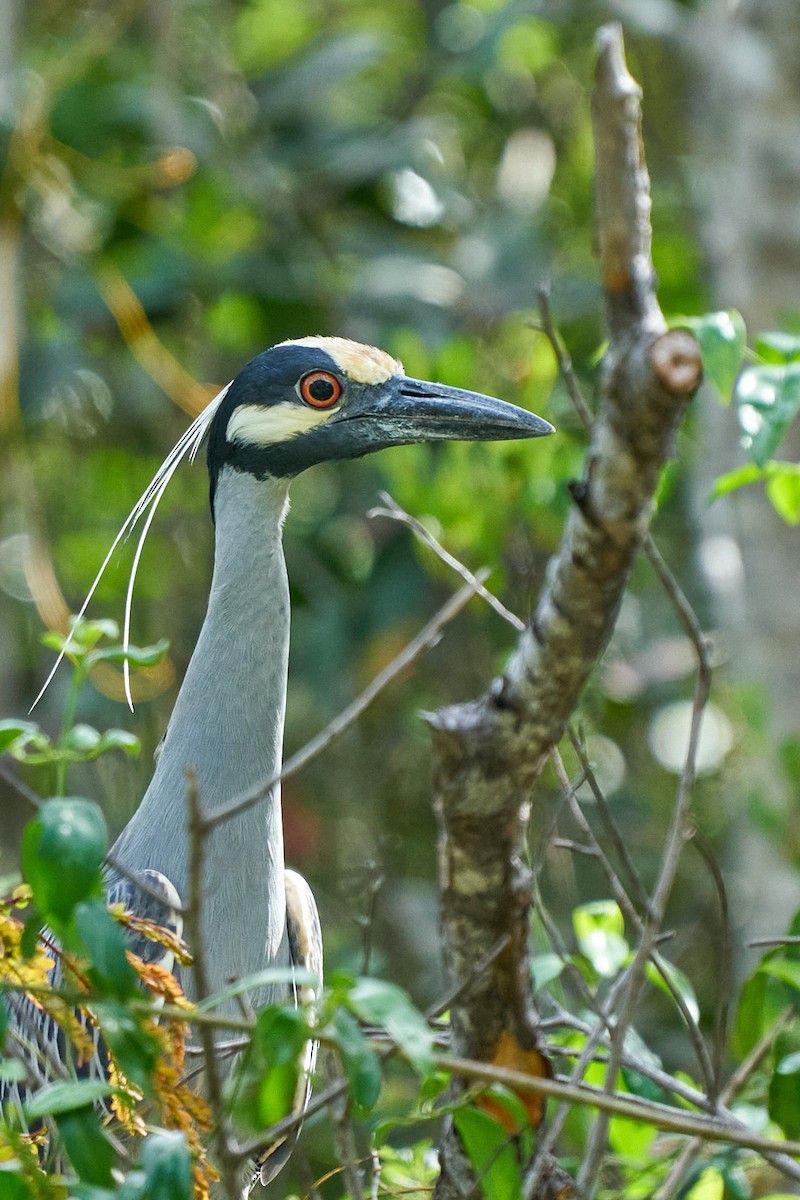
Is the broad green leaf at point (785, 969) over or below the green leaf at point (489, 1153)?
below

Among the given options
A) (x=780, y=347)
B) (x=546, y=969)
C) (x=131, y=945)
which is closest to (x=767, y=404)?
(x=780, y=347)

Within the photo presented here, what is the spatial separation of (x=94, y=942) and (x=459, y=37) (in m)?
4.03

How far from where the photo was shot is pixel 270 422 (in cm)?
216

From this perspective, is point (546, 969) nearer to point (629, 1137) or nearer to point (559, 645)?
point (629, 1137)

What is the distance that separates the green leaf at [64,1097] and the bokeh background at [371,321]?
2.19 metres

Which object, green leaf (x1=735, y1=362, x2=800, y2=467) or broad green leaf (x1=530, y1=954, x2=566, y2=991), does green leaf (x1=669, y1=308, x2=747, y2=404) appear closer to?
green leaf (x1=735, y1=362, x2=800, y2=467)

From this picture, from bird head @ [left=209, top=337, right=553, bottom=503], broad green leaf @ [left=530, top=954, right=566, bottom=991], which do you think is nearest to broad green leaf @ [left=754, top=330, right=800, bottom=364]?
bird head @ [left=209, top=337, right=553, bottom=503]

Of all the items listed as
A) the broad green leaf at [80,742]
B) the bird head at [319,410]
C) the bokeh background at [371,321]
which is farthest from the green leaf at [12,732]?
the bokeh background at [371,321]

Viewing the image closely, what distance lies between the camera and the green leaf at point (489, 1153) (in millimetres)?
1110

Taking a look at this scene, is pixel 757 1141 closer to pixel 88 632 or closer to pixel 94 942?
pixel 94 942

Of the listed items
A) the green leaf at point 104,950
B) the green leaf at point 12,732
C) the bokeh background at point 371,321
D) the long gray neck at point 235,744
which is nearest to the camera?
the green leaf at point 104,950

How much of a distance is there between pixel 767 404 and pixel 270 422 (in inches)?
35.5

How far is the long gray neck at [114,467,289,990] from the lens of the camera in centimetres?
200

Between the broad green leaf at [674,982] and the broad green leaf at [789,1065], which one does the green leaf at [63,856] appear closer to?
the broad green leaf at [674,982]
